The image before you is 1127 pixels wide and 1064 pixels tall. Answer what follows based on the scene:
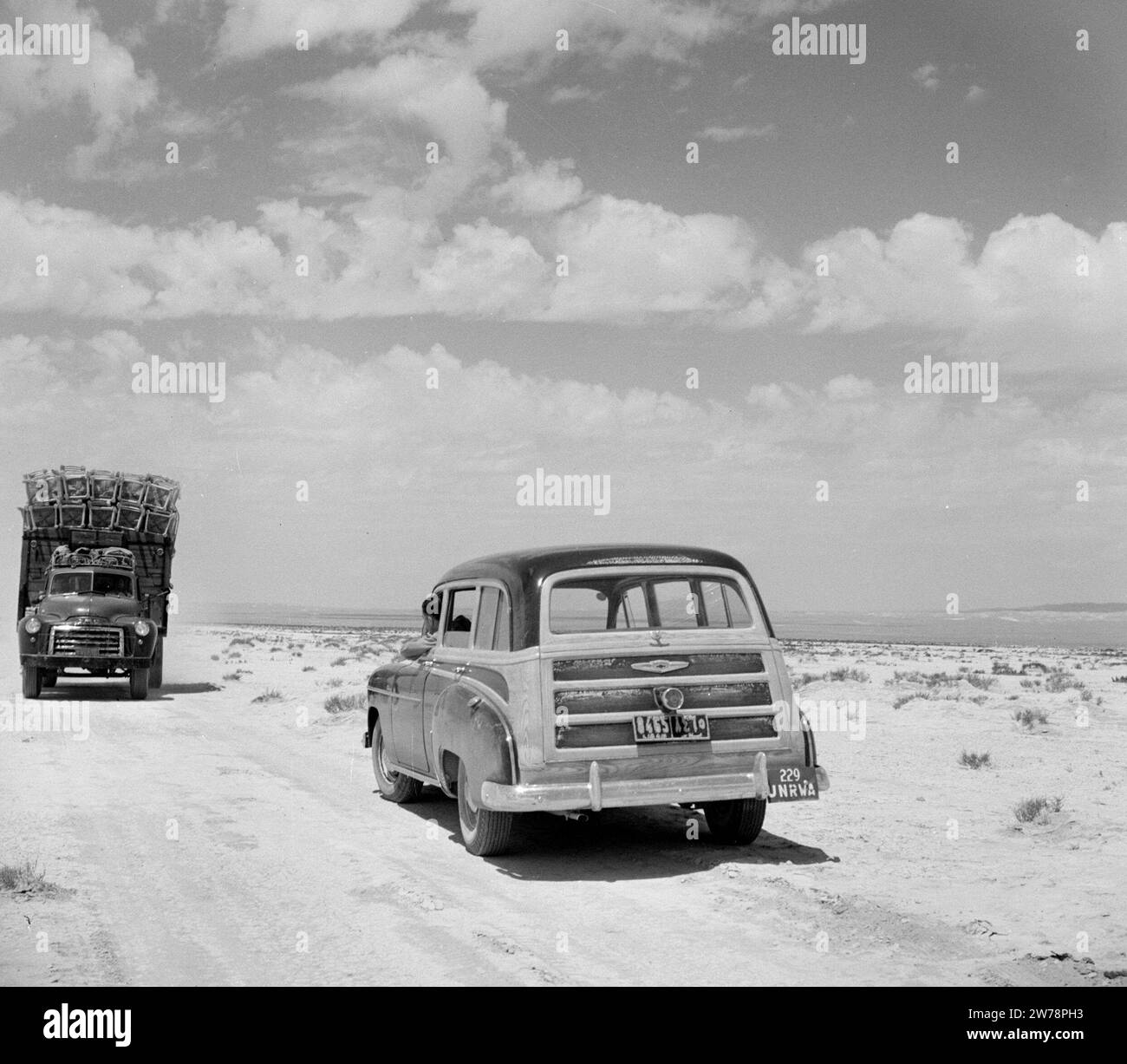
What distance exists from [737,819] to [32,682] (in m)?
17.8

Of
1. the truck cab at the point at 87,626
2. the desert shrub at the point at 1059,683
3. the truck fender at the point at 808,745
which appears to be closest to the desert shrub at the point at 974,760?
the truck fender at the point at 808,745

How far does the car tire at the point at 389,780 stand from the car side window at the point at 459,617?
1.77 metres

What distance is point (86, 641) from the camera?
22.2 metres

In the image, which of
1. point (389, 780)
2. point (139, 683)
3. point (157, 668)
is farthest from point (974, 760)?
point (157, 668)

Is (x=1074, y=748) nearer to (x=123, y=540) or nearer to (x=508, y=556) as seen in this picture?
(x=508, y=556)

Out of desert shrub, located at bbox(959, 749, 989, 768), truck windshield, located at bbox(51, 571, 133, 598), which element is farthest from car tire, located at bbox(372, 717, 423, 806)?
truck windshield, located at bbox(51, 571, 133, 598)

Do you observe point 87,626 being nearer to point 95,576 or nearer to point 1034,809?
point 95,576

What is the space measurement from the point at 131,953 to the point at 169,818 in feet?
14.0

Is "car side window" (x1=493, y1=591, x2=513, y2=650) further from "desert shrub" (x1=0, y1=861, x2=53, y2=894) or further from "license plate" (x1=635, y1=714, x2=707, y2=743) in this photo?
"desert shrub" (x1=0, y1=861, x2=53, y2=894)

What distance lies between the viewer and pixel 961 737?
53.8 feet

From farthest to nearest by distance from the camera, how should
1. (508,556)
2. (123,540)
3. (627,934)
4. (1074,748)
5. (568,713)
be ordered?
(123,540)
(1074,748)
(508,556)
(568,713)
(627,934)

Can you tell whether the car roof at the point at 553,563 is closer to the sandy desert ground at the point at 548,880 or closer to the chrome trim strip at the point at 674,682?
the chrome trim strip at the point at 674,682

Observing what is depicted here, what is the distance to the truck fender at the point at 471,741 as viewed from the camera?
7863 mm
